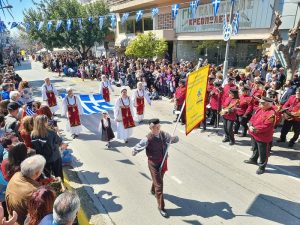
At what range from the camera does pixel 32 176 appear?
3.40m

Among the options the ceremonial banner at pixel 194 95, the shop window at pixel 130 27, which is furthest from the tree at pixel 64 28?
the ceremonial banner at pixel 194 95

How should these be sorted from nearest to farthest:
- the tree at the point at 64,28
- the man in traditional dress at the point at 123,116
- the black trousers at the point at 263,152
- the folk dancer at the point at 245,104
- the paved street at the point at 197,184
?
the paved street at the point at 197,184
the black trousers at the point at 263,152
the folk dancer at the point at 245,104
the man in traditional dress at the point at 123,116
the tree at the point at 64,28

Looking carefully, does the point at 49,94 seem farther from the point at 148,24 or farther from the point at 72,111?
the point at 148,24

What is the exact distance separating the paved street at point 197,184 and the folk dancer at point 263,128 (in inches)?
17.9

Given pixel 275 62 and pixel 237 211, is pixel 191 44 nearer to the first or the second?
pixel 275 62

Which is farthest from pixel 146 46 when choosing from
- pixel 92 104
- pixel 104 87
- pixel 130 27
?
pixel 130 27

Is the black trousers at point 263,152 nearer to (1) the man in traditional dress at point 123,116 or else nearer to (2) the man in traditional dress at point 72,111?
(1) the man in traditional dress at point 123,116

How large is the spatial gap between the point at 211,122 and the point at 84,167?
5.27 metres

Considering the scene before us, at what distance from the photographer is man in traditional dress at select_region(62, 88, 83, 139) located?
9258 mm

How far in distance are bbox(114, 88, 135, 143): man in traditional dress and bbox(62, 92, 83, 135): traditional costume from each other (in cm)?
144

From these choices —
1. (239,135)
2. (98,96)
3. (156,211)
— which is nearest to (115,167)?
(156,211)

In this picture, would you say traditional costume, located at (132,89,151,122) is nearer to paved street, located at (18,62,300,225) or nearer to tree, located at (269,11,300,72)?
paved street, located at (18,62,300,225)

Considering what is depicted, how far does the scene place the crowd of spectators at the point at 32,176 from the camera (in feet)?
8.90

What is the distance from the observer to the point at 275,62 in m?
14.7
